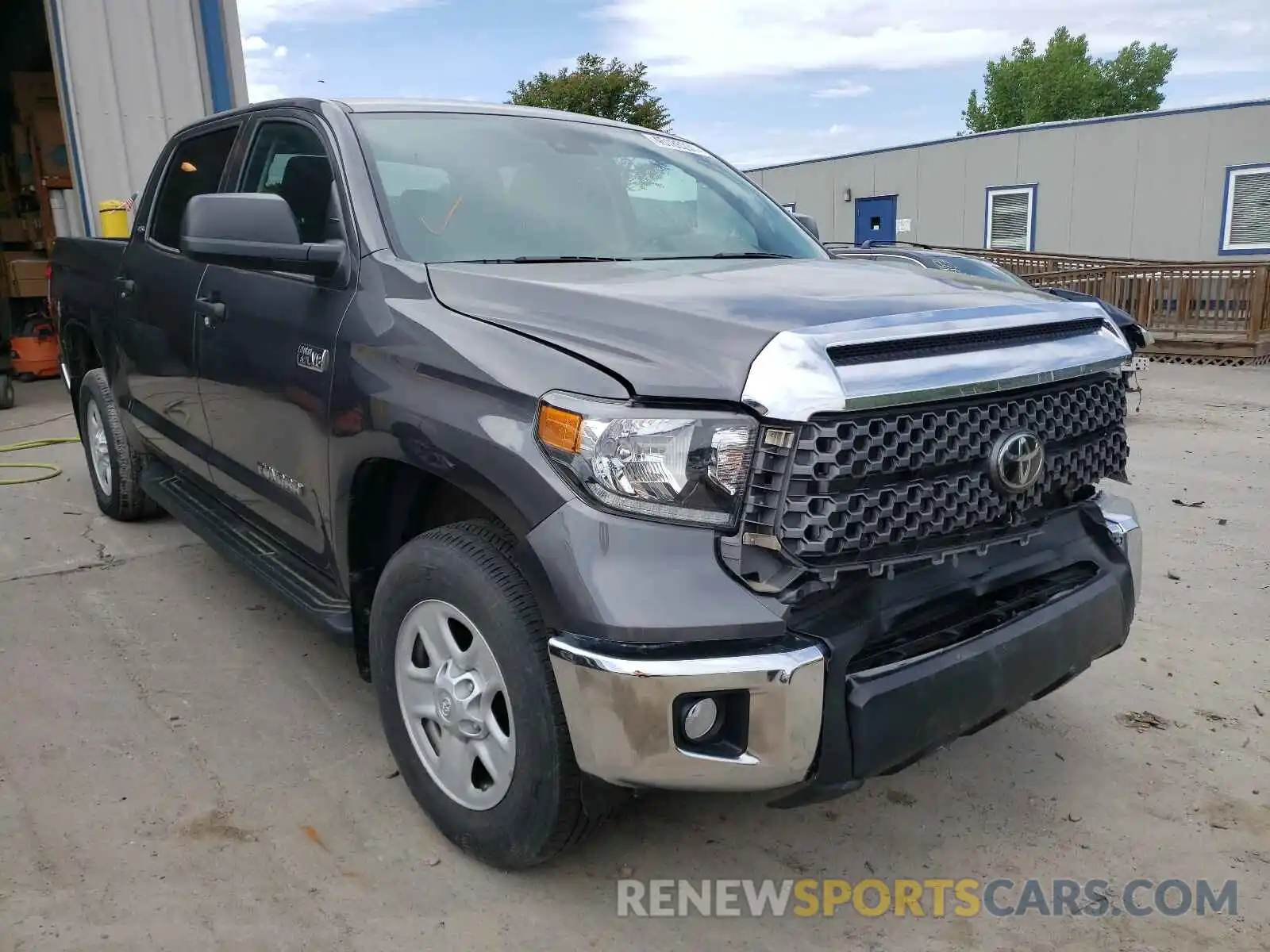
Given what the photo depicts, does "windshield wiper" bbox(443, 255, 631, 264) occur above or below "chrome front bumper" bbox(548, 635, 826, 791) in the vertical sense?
above

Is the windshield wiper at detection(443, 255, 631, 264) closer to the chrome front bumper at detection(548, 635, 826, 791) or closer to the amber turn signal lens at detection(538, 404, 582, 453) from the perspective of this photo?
the amber turn signal lens at detection(538, 404, 582, 453)

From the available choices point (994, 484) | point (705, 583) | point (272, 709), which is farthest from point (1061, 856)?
point (272, 709)

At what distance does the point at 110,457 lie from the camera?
16.6 ft

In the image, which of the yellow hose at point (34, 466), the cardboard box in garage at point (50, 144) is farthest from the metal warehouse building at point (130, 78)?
the yellow hose at point (34, 466)

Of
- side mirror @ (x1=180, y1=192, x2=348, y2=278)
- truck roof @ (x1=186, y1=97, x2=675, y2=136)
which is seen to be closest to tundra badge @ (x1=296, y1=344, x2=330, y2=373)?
side mirror @ (x1=180, y1=192, x2=348, y2=278)

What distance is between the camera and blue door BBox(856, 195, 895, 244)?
75.5ft

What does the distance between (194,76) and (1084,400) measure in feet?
32.0

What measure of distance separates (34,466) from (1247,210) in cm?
1881

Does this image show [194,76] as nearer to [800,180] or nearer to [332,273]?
[332,273]

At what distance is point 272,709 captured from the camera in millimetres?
3307

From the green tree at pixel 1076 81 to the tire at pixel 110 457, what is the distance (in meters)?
60.6

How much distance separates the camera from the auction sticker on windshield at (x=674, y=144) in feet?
12.4

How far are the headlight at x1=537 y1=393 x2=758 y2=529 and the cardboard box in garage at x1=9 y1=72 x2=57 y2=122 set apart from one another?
12534mm

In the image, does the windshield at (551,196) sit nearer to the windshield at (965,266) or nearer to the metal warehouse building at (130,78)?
the windshield at (965,266)
